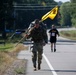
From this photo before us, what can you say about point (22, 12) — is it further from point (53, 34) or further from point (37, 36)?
point (37, 36)

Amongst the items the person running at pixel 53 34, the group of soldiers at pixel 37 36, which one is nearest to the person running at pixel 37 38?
the group of soldiers at pixel 37 36

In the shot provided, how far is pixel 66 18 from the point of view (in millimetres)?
197625

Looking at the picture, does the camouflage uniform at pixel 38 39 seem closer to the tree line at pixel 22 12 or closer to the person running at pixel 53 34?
the person running at pixel 53 34

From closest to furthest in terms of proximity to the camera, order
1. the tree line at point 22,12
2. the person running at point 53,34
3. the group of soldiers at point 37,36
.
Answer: the group of soldiers at point 37,36 < the person running at point 53,34 < the tree line at point 22,12

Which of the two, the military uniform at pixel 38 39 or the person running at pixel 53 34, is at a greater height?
the military uniform at pixel 38 39

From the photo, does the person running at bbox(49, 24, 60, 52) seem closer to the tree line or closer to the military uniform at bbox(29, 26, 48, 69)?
the military uniform at bbox(29, 26, 48, 69)

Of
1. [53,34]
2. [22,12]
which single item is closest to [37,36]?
[53,34]

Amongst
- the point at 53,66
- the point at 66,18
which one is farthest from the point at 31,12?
the point at 53,66

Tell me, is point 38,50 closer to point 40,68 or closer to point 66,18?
point 40,68

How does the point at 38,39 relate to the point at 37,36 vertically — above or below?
below

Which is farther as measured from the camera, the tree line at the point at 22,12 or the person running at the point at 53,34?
the tree line at the point at 22,12

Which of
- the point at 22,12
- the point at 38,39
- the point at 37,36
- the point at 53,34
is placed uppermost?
the point at 37,36

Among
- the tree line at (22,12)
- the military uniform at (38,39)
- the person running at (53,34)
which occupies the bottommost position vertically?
the tree line at (22,12)

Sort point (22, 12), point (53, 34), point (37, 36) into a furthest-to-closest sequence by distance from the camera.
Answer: point (22, 12), point (53, 34), point (37, 36)
